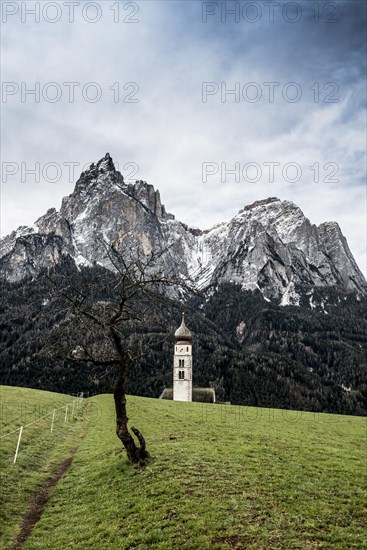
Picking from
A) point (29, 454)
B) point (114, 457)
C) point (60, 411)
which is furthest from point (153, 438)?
point (60, 411)

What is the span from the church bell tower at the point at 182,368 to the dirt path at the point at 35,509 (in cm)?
7717

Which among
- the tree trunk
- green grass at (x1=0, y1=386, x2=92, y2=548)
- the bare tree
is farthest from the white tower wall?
the bare tree

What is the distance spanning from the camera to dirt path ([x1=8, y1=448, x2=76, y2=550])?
1586 cm

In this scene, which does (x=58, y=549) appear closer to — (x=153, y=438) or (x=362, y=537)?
(x=362, y=537)

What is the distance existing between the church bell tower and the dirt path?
7717cm

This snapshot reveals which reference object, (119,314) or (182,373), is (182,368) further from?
(119,314)

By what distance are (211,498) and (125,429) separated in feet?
21.7

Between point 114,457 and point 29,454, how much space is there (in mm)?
6622

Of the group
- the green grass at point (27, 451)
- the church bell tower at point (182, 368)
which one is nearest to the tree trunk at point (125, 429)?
the green grass at point (27, 451)

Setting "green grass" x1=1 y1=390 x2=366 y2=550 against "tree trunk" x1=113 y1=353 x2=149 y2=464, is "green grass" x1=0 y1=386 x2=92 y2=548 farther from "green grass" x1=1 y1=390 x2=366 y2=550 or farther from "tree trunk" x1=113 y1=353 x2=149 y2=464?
"tree trunk" x1=113 y1=353 x2=149 y2=464

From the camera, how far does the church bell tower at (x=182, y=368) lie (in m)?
107

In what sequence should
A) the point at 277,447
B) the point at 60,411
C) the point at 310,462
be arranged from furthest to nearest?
the point at 60,411, the point at 277,447, the point at 310,462

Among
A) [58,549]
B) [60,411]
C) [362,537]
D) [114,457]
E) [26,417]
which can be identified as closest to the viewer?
[362,537]

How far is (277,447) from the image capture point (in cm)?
2741
